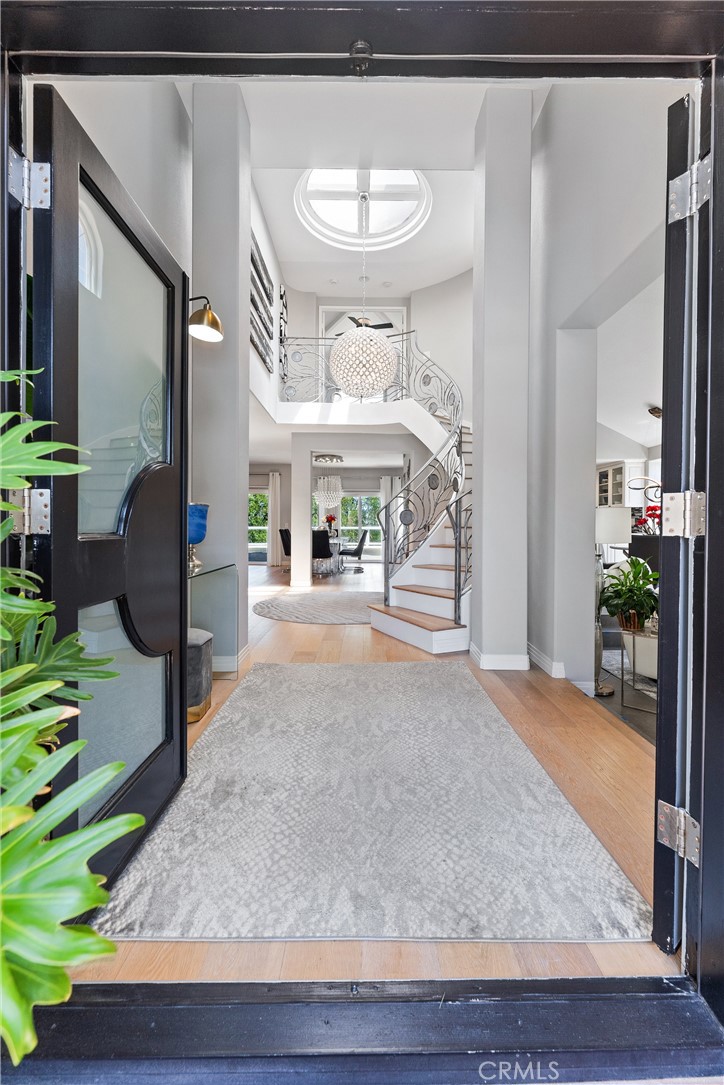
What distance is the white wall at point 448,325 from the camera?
7.95 m

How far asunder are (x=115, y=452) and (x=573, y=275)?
2922mm

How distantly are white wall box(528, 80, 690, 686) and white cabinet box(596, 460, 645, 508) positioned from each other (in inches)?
209

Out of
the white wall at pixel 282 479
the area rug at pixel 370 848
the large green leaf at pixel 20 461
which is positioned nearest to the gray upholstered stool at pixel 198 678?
the area rug at pixel 370 848

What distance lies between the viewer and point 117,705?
4.87 feet

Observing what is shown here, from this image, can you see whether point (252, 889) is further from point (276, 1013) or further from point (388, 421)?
point (388, 421)

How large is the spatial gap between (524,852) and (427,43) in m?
2.04

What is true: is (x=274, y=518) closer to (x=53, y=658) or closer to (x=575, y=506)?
(x=575, y=506)

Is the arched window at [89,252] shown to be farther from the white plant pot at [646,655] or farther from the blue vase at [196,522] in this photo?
the white plant pot at [646,655]

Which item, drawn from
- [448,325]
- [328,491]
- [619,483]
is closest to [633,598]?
[619,483]

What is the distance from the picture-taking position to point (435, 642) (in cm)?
379

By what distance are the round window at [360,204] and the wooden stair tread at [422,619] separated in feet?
16.5

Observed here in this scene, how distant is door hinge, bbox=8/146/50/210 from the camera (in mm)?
1055

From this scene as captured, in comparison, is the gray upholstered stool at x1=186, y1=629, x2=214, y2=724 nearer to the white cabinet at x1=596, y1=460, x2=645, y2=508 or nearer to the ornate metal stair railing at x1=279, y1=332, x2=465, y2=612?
the ornate metal stair railing at x1=279, y1=332, x2=465, y2=612

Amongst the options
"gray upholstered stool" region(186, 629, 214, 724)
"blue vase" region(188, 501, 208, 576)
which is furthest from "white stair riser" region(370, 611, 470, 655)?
"blue vase" region(188, 501, 208, 576)
